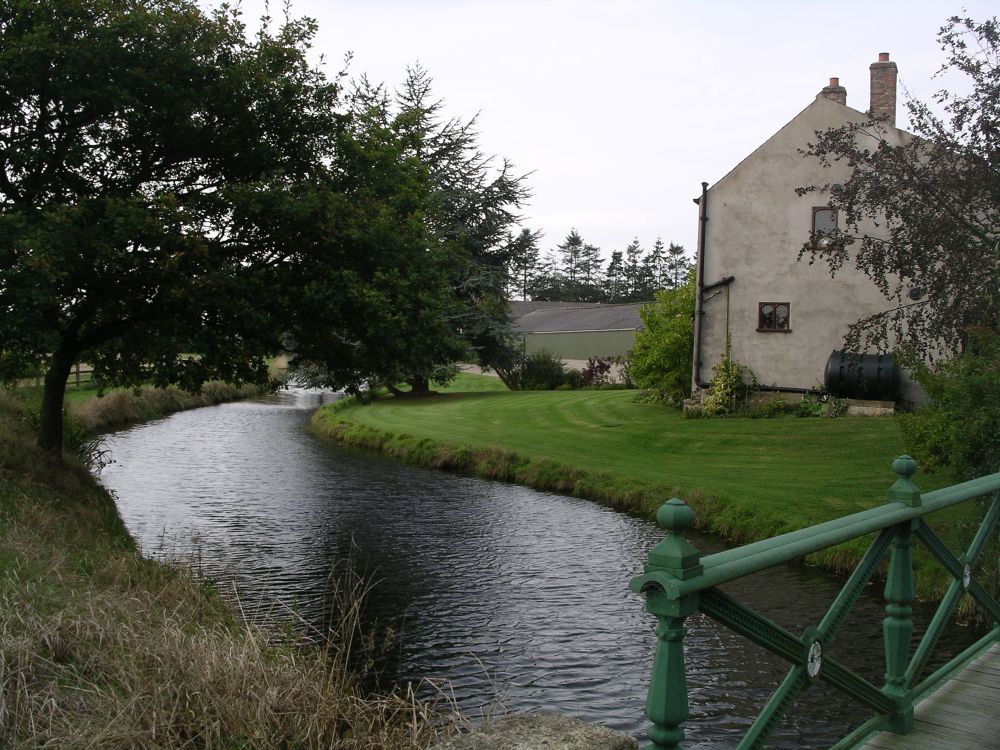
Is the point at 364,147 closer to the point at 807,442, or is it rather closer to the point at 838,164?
the point at 807,442

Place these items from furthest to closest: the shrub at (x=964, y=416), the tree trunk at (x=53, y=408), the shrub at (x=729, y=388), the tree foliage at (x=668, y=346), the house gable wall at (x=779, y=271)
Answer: the tree foliage at (x=668, y=346)
the shrub at (x=729, y=388)
the house gable wall at (x=779, y=271)
the tree trunk at (x=53, y=408)
the shrub at (x=964, y=416)

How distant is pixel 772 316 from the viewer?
90.6ft

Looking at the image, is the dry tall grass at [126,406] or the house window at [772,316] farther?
the dry tall grass at [126,406]

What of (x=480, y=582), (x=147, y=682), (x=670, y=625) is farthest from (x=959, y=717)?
(x=480, y=582)

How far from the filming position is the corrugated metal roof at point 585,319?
5360 cm

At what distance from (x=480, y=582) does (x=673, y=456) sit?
1054cm

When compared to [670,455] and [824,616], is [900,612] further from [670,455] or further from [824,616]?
[670,455]

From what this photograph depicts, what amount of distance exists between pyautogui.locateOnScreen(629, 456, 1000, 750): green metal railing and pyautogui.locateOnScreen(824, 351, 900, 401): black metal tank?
2006 cm

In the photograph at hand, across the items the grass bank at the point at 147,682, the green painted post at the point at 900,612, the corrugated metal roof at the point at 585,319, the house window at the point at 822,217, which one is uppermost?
the house window at the point at 822,217

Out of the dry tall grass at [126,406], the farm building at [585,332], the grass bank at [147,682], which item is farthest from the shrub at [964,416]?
the farm building at [585,332]

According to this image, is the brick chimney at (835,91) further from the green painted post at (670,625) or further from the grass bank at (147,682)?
the green painted post at (670,625)

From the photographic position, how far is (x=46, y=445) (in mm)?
17141

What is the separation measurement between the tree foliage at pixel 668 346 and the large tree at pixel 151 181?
1599 cm

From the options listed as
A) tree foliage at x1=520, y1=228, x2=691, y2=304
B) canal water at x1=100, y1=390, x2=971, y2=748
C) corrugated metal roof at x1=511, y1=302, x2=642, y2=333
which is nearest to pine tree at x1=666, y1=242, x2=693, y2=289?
tree foliage at x1=520, y1=228, x2=691, y2=304
